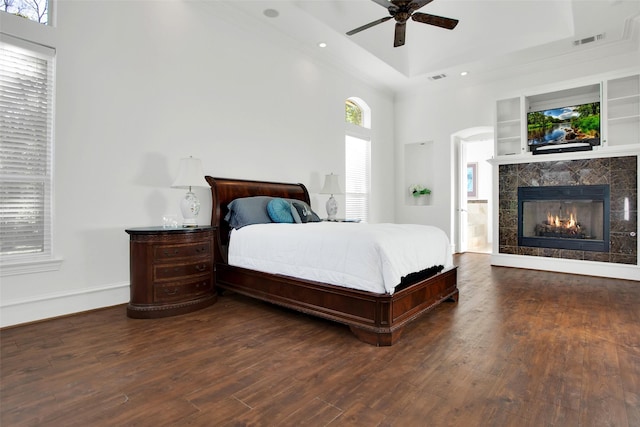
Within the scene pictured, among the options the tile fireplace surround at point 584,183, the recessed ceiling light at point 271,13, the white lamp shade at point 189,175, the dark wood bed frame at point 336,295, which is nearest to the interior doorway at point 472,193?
the tile fireplace surround at point 584,183

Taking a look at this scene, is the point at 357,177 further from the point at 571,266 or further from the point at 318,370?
the point at 318,370

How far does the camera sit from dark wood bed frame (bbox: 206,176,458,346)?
2.37 m

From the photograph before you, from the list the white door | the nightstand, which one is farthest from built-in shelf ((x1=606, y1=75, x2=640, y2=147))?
the nightstand

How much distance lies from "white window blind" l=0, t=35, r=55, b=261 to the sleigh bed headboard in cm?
148

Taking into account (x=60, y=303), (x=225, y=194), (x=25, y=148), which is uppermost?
(x=25, y=148)

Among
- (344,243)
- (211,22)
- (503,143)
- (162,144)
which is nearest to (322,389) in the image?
(344,243)

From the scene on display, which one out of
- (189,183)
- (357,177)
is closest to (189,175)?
(189,183)

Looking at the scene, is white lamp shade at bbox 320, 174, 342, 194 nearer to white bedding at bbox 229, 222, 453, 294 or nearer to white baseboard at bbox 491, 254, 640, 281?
white bedding at bbox 229, 222, 453, 294

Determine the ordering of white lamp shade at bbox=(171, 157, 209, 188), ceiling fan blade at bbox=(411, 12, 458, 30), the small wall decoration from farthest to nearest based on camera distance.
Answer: the small wall decoration < ceiling fan blade at bbox=(411, 12, 458, 30) < white lamp shade at bbox=(171, 157, 209, 188)

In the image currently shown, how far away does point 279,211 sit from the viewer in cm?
386

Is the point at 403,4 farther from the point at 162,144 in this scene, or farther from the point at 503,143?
the point at 503,143

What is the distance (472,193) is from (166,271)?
8.60m

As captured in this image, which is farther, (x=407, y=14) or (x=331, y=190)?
(x=331, y=190)

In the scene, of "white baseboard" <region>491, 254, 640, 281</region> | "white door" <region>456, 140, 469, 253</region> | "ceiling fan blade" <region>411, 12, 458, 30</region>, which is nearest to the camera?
"ceiling fan blade" <region>411, 12, 458, 30</region>
